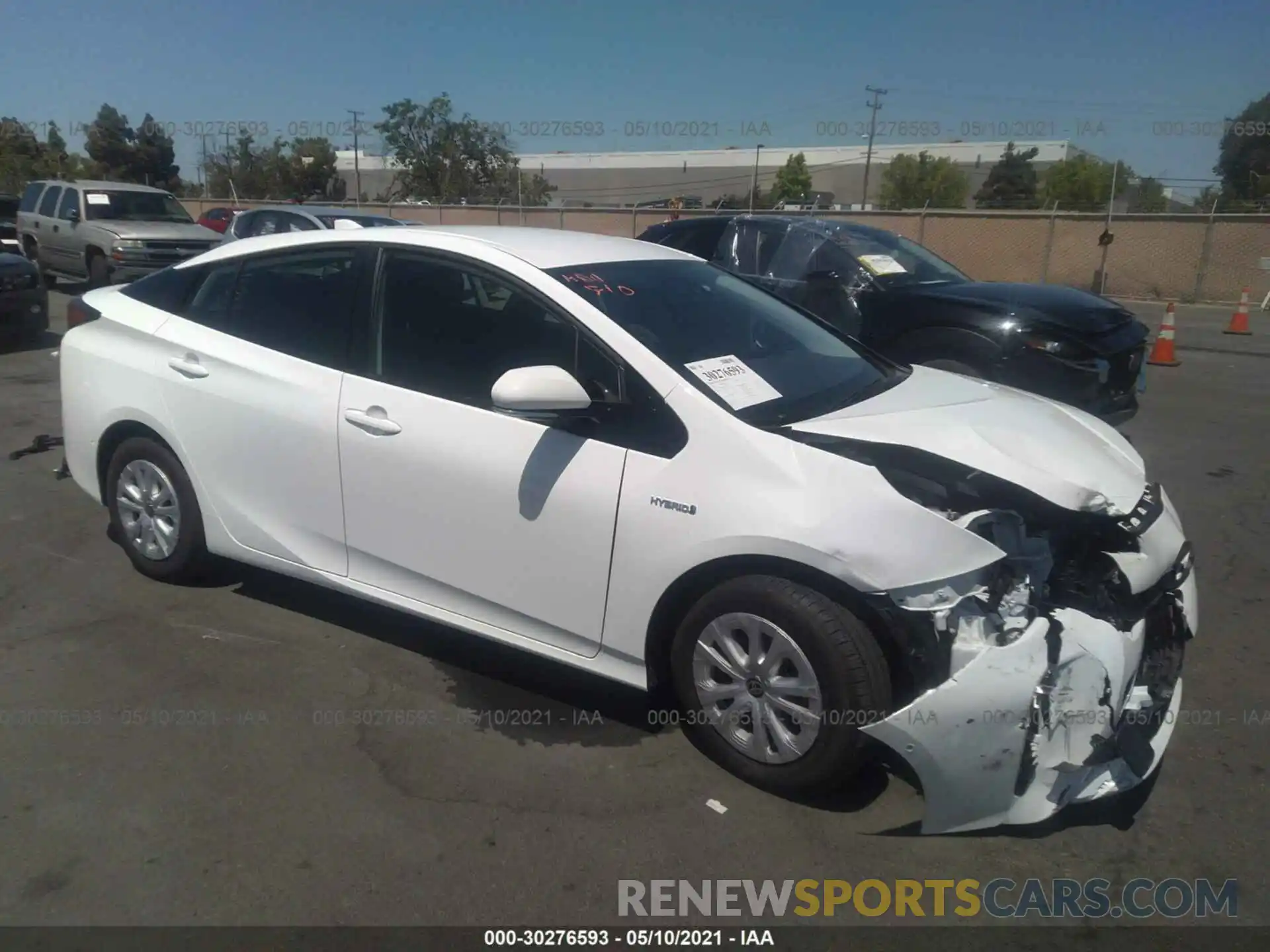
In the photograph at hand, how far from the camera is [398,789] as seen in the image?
3.22m

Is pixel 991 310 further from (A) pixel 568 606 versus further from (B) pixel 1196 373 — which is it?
(B) pixel 1196 373

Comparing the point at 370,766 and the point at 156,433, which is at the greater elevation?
the point at 156,433

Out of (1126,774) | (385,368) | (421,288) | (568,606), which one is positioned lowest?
(1126,774)

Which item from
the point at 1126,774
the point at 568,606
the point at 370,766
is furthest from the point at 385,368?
the point at 1126,774

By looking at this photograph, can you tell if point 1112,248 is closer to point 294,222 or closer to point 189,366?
point 294,222

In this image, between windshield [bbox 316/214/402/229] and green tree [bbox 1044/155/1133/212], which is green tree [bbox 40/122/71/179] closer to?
windshield [bbox 316/214/402/229]

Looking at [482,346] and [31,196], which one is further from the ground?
[31,196]

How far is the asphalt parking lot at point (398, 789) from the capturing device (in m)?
2.78

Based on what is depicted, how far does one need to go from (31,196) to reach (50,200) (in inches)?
40.5

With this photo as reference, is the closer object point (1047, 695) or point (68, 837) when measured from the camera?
point (1047, 695)

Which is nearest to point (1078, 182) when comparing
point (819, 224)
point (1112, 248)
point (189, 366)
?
point (1112, 248)

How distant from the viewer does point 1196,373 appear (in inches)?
455

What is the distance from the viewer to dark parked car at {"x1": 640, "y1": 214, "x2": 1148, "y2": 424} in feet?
21.7

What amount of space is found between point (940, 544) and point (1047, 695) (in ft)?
1.66
